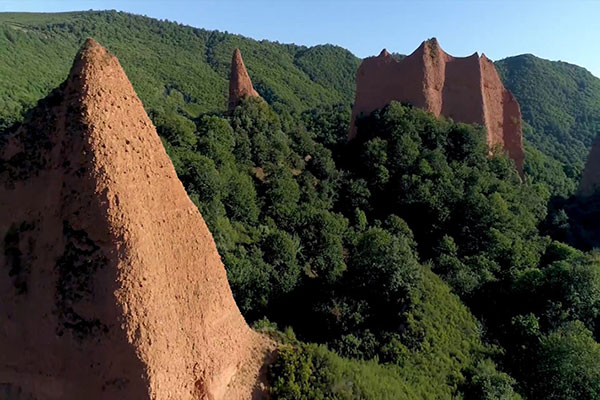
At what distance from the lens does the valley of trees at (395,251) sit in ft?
47.8

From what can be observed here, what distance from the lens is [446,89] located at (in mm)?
34125

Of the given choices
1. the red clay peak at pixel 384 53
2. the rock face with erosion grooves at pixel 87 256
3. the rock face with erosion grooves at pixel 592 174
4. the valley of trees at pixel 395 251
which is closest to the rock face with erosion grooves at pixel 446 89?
the red clay peak at pixel 384 53

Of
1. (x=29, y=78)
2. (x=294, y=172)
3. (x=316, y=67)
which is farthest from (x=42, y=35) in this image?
(x=294, y=172)

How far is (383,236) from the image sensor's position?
20500 mm

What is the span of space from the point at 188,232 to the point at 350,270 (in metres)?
11.3

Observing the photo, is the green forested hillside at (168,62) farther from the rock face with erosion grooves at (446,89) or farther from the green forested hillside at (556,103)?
the green forested hillside at (556,103)

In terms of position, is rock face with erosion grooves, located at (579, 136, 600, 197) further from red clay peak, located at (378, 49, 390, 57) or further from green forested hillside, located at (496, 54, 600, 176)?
green forested hillside, located at (496, 54, 600, 176)

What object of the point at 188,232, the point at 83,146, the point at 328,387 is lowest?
the point at 328,387

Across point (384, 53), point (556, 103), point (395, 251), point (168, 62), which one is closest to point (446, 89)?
point (384, 53)

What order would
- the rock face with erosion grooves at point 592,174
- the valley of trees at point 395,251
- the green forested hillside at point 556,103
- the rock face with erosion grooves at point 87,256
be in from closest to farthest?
the rock face with erosion grooves at point 87,256
the valley of trees at point 395,251
the rock face with erosion grooves at point 592,174
the green forested hillside at point 556,103

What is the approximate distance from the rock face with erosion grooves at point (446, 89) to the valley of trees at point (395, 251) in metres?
1.64

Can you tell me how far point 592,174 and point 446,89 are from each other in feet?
40.5

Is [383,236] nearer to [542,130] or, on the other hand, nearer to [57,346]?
[57,346]

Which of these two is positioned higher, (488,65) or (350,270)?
(488,65)
